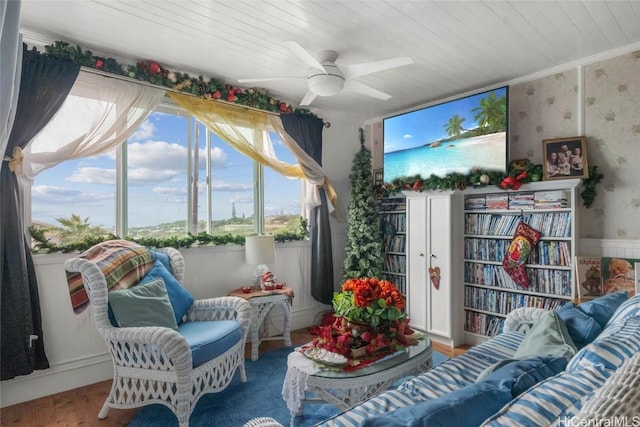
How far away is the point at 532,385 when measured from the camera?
1037 millimetres

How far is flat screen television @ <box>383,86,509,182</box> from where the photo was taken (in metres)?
3.27

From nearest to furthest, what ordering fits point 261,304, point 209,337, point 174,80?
point 209,337
point 174,80
point 261,304

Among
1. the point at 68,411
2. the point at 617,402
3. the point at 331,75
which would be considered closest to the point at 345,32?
the point at 331,75

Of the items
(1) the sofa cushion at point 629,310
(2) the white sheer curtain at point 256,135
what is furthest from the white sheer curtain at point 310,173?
(1) the sofa cushion at point 629,310

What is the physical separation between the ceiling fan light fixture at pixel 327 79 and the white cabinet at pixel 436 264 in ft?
5.20

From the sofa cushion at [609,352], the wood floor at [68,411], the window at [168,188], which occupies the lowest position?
the wood floor at [68,411]

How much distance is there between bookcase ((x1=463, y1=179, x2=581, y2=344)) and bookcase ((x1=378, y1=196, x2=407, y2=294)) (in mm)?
724

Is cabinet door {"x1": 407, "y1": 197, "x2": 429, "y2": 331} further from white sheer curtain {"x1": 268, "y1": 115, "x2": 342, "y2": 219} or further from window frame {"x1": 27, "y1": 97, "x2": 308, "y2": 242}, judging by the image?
window frame {"x1": 27, "y1": 97, "x2": 308, "y2": 242}

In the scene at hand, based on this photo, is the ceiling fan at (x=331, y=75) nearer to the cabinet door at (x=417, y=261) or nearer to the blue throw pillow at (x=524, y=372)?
the cabinet door at (x=417, y=261)

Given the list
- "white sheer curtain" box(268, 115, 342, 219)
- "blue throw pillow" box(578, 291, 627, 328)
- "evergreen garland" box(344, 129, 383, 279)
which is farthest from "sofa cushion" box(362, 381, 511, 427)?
"white sheer curtain" box(268, 115, 342, 219)

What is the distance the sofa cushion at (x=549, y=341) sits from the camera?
56.5 inches

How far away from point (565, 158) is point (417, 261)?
5.26 ft

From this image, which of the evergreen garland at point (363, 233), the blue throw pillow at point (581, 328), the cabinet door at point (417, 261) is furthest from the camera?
the evergreen garland at point (363, 233)

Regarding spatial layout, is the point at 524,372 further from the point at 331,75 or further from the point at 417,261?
→ the point at 417,261
